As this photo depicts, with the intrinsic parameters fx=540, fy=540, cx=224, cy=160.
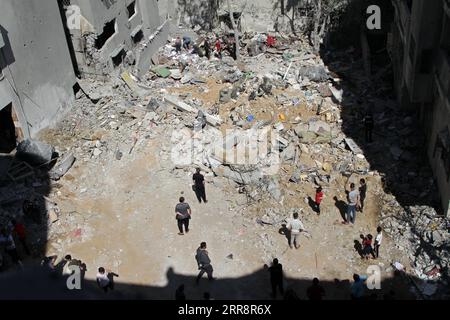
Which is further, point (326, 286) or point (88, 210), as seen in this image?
point (88, 210)

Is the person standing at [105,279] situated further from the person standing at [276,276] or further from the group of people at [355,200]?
the group of people at [355,200]

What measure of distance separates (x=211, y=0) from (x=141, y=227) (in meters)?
16.0

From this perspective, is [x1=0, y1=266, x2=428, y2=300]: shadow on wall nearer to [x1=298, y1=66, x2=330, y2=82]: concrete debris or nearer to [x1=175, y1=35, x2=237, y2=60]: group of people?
[x1=298, y1=66, x2=330, y2=82]: concrete debris

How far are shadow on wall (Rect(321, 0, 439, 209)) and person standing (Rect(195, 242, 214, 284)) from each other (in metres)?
6.33

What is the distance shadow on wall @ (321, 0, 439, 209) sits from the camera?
16812 mm

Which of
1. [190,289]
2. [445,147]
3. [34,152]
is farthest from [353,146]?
[34,152]

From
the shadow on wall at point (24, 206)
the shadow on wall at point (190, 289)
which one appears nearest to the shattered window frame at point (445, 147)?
the shadow on wall at point (190, 289)

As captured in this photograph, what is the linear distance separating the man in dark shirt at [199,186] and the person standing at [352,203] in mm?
4356

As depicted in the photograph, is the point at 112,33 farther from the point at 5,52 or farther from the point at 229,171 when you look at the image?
the point at 229,171

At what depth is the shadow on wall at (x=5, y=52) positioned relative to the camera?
1714 cm

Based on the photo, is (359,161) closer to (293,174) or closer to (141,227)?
(293,174)
